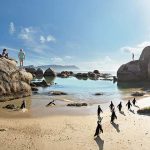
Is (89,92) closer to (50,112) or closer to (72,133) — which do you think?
(50,112)

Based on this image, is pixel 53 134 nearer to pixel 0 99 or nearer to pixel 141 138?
pixel 141 138

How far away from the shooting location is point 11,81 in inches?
Answer: 1331

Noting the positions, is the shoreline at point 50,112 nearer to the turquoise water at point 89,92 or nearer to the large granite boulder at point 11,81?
the large granite boulder at point 11,81

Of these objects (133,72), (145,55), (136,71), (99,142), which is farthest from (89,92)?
(99,142)

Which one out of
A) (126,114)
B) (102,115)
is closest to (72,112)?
(102,115)

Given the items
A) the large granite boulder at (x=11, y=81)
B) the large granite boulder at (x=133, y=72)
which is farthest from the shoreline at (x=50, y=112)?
the large granite boulder at (x=133, y=72)

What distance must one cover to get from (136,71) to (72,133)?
1914 inches

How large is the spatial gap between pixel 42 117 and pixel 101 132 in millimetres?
7273

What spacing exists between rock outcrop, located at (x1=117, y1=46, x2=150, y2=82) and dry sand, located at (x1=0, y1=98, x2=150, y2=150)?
4126 centimetres

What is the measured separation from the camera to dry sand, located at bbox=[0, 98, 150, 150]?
17109 mm

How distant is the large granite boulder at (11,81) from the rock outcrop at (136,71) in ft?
114

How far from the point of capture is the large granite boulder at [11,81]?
32812 millimetres

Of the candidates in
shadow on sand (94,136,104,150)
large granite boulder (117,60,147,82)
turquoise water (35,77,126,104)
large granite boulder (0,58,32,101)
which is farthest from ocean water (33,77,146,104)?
shadow on sand (94,136,104,150)

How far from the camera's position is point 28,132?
64.8ft
